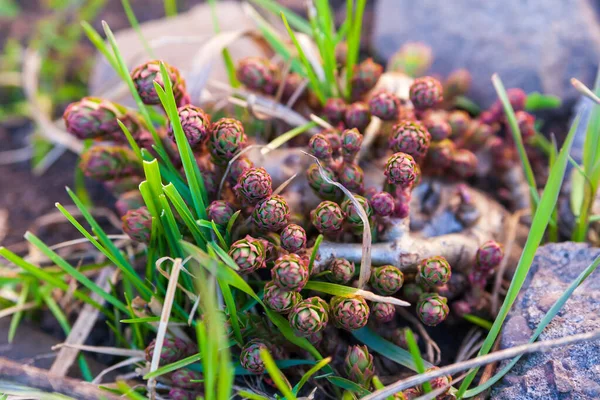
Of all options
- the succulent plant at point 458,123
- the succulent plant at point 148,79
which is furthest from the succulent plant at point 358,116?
the succulent plant at point 148,79

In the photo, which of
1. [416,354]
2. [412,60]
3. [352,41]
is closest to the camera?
[416,354]

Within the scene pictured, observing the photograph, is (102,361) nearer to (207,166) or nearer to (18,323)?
(18,323)

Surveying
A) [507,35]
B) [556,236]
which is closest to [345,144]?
[556,236]

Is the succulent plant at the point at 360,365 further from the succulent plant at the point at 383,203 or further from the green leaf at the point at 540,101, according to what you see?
the green leaf at the point at 540,101

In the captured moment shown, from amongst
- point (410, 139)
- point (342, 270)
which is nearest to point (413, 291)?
point (342, 270)

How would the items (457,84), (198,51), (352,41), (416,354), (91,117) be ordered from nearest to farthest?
1. (416,354)
2. (91,117)
3. (352,41)
4. (457,84)
5. (198,51)

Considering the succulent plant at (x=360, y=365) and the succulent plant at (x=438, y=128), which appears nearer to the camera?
the succulent plant at (x=360, y=365)

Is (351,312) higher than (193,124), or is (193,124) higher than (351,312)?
(193,124)

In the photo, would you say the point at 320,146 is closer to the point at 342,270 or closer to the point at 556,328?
the point at 342,270
